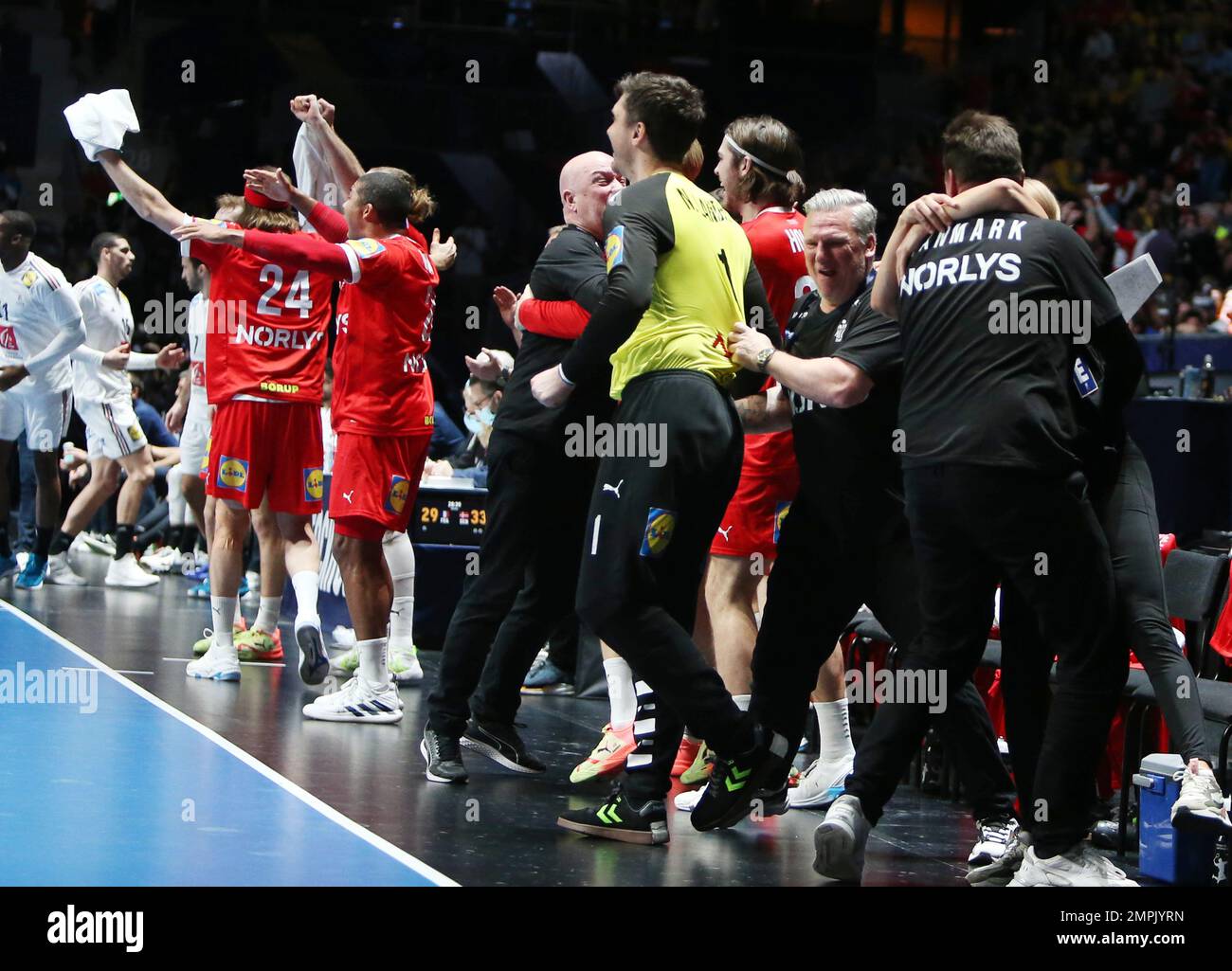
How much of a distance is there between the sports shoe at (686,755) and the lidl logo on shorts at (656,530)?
4.71ft

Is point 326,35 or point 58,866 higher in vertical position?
point 326,35

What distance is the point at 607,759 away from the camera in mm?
5375

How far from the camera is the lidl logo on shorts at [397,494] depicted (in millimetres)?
6051

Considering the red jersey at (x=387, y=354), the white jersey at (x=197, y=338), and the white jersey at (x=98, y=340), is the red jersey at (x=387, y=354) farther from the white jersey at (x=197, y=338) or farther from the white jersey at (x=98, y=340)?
the white jersey at (x=98, y=340)

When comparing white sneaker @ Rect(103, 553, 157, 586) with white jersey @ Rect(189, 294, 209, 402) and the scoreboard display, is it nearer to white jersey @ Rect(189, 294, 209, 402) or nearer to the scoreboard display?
white jersey @ Rect(189, 294, 209, 402)

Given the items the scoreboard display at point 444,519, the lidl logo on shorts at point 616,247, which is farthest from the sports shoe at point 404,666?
the lidl logo on shorts at point 616,247

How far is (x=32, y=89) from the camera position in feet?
52.0

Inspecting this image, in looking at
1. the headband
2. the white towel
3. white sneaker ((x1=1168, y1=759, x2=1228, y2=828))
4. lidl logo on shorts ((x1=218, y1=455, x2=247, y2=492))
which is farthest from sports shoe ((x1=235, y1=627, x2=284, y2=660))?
white sneaker ((x1=1168, y1=759, x2=1228, y2=828))

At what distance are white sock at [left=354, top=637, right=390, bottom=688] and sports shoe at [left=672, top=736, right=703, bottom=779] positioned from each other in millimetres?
1273
